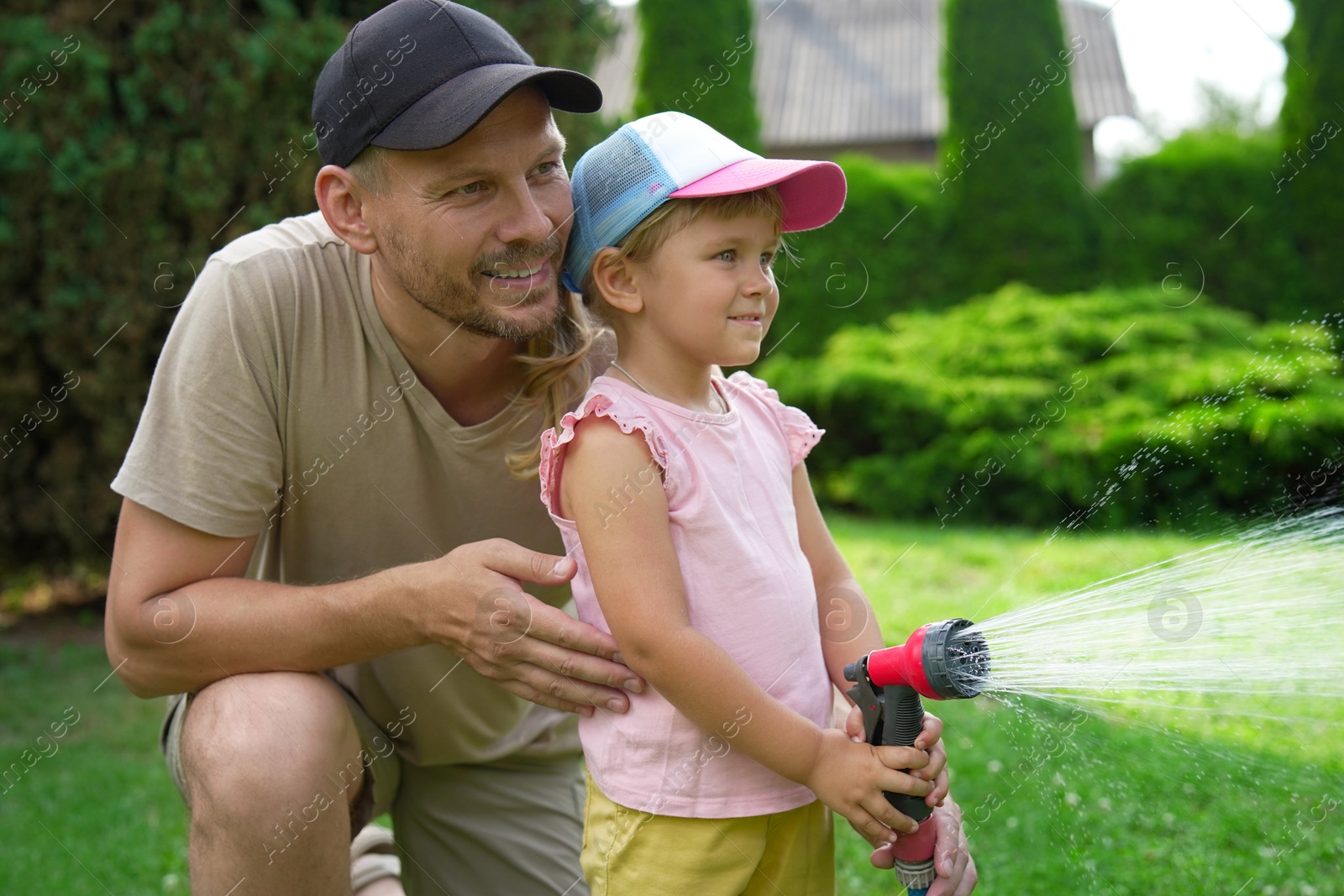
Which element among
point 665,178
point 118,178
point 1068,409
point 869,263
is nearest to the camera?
point 665,178

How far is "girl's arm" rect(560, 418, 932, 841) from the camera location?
1871 millimetres

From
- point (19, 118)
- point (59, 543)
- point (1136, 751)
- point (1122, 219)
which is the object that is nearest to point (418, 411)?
point (1136, 751)

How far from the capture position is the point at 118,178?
562 centimetres

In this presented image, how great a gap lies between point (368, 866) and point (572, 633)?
1230mm

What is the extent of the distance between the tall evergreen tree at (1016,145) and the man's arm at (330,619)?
10.2m

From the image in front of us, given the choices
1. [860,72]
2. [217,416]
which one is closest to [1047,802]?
[217,416]

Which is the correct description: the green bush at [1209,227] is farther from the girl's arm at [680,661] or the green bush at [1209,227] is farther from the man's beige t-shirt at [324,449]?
the girl's arm at [680,661]

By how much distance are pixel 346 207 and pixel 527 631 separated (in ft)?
3.44

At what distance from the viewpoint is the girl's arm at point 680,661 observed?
6.14ft

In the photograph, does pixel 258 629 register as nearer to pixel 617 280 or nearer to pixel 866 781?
pixel 617 280

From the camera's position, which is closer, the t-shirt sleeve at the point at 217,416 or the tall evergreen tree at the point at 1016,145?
the t-shirt sleeve at the point at 217,416

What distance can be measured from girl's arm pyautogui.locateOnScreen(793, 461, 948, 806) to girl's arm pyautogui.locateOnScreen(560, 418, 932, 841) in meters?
0.19

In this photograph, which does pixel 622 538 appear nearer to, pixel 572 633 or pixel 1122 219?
pixel 572 633

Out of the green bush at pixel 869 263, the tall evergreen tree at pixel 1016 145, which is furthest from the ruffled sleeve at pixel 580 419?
the tall evergreen tree at pixel 1016 145
